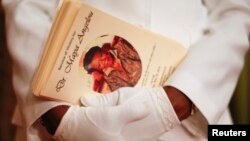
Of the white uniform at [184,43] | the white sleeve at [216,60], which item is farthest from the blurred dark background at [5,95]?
the white sleeve at [216,60]

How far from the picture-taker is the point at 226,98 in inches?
29.0

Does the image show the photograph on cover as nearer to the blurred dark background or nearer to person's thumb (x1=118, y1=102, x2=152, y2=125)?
person's thumb (x1=118, y1=102, x2=152, y2=125)

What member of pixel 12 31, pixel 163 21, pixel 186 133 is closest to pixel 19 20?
pixel 12 31

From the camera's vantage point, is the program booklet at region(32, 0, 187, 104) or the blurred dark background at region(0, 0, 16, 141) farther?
the blurred dark background at region(0, 0, 16, 141)

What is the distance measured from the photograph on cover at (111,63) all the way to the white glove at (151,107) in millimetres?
23

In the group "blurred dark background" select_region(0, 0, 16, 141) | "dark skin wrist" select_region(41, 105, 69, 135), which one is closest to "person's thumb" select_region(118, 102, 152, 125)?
"dark skin wrist" select_region(41, 105, 69, 135)

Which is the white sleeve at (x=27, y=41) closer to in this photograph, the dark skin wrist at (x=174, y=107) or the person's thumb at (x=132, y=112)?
the dark skin wrist at (x=174, y=107)

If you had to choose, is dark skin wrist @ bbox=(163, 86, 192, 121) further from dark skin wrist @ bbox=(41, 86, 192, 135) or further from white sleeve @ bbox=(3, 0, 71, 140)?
white sleeve @ bbox=(3, 0, 71, 140)

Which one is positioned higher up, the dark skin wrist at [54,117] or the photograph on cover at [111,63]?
the photograph on cover at [111,63]

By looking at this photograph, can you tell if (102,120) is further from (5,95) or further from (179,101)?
(5,95)

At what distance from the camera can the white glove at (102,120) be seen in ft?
2.06

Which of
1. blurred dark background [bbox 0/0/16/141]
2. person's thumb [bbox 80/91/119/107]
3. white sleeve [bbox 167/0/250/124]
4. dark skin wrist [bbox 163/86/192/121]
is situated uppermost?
white sleeve [bbox 167/0/250/124]

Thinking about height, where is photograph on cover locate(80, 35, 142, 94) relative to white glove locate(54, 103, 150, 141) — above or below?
above

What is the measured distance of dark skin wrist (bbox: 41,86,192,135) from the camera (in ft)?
2.15
